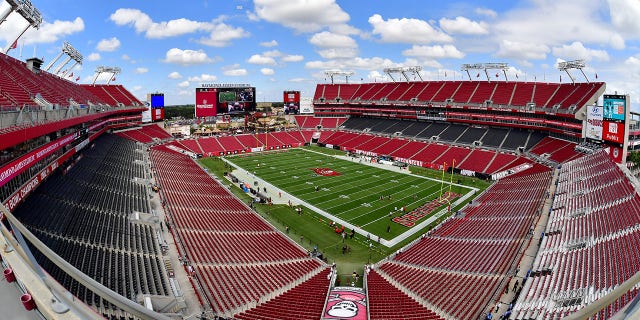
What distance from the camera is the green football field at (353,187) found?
36250mm

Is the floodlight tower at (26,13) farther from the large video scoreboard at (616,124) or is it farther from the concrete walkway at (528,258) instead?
the large video scoreboard at (616,124)

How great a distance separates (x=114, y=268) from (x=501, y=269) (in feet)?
66.4

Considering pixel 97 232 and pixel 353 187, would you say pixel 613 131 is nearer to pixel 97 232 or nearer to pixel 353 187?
pixel 353 187

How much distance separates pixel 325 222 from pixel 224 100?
177ft

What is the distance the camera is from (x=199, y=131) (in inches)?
3081

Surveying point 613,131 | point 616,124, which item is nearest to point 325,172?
point 613,131

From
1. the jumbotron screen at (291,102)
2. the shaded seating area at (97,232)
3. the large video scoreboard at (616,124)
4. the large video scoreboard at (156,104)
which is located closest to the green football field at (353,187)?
the large video scoreboard at (616,124)

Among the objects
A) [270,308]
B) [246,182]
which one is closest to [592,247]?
[270,308]

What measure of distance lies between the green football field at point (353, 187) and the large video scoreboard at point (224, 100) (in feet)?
62.2

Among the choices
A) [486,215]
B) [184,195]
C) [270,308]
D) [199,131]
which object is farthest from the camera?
[199,131]

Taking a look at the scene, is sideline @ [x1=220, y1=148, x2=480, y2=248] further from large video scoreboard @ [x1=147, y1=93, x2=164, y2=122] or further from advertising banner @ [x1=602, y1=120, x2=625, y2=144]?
large video scoreboard @ [x1=147, y1=93, x2=164, y2=122]

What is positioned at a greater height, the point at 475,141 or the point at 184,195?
the point at 475,141

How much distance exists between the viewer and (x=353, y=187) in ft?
153

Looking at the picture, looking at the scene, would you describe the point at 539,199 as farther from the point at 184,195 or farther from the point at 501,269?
the point at 184,195
